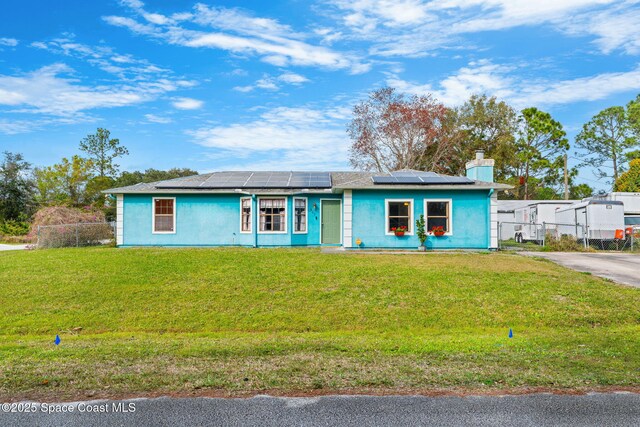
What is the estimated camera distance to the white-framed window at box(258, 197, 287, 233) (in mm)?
20312

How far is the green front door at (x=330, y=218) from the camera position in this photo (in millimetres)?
20594

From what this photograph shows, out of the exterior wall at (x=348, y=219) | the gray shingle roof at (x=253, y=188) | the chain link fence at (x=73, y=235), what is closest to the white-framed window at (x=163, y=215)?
the gray shingle roof at (x=253, y=188)

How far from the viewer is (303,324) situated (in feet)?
30.7

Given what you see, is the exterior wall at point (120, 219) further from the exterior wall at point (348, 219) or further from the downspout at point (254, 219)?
the exterior wall at point (348, 219)

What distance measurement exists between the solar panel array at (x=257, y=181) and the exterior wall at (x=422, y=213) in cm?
237

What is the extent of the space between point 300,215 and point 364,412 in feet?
53.6

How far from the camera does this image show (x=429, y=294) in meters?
11.0

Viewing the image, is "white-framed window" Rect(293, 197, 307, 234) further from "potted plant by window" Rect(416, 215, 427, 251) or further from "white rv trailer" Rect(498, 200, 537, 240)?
"white rv trailer" Rect(498, 200, 537, 240)

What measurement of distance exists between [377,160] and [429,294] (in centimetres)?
2974

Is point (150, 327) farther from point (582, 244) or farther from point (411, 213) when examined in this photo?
point (582, 244)

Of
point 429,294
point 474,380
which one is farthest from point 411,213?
point 474,380

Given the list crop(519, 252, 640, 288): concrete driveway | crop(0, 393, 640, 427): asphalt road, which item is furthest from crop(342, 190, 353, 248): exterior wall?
crop(0, 393, 640, 427): asphalt road

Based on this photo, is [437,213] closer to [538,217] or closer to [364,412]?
[538,217]

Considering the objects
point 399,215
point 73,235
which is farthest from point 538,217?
point 73,235
